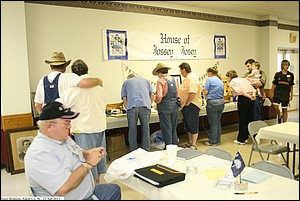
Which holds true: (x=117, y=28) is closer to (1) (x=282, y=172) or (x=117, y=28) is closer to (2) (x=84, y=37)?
(2) (x=84, y=37)

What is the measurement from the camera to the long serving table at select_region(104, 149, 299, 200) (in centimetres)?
140

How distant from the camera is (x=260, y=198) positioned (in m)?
1.38

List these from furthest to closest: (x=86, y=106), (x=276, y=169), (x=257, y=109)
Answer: (x=257, y=109)
(x=86, y=106)
(x=276, y=169)

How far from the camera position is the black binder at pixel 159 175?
164cm

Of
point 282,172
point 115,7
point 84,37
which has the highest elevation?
point 115,7

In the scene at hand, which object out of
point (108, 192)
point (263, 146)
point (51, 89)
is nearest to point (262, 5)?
point (108, 192)

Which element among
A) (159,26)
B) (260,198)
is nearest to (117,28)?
(159,26)

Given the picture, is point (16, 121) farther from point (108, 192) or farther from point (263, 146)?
point (263, 146)

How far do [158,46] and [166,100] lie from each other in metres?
1.34

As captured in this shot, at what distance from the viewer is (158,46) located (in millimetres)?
5258

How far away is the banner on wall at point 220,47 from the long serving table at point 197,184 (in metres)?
4.25

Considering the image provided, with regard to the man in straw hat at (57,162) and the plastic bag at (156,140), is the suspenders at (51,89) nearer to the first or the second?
the man in straw hat at (57,162)

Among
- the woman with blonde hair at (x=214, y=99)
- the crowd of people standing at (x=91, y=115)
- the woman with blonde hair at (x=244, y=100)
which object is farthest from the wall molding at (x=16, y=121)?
the woman with blonde hair at (x=244, y=100)

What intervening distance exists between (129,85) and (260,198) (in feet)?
8.92
